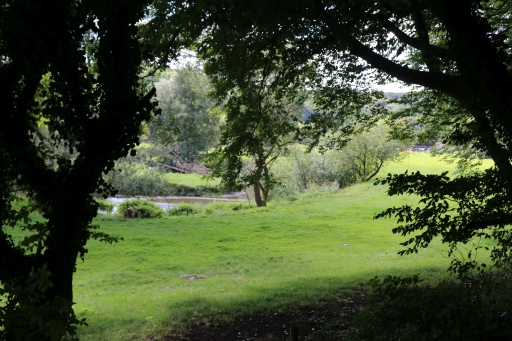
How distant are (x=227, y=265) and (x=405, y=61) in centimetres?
799

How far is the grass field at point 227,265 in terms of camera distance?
8945mm

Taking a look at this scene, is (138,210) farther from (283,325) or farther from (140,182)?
(283,325)

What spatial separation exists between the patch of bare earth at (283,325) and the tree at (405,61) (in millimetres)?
1984

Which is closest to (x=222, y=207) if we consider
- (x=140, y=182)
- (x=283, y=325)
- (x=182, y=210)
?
(x=182, y=210)

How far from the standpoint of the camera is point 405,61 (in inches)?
438

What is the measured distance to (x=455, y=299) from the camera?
15.3 feet

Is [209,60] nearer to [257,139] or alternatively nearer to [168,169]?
[257,139]

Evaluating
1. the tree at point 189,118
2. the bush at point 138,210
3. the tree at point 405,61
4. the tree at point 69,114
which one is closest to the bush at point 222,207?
the bush at point 138,210

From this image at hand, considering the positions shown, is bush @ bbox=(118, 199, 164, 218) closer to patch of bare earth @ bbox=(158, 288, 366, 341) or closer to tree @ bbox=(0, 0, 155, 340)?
patch of bare earth @ bbox=(158, 288, 366, 341)

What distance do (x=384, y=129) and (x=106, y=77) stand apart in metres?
32.0

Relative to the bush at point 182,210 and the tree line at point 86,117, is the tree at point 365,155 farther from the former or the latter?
the tree line at point 86,117

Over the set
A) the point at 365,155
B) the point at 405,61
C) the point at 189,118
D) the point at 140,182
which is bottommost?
the point at 140,182

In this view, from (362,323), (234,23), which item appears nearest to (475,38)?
(362,323)

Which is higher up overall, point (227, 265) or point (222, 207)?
point (222, 207)
